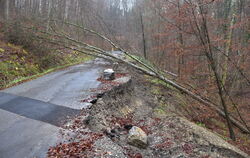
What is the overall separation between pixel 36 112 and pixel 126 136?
3.02m

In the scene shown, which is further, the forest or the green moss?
the green moss

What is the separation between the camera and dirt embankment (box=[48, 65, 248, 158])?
4410mm

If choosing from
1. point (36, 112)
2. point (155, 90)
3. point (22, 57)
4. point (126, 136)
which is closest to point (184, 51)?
point (155, 90)

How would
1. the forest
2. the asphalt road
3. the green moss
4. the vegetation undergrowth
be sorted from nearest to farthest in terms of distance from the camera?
the asphalt road < the forest < the vegetation undergrowth < the green moss

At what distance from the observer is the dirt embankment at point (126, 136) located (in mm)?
4410

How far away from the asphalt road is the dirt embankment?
0.49 m

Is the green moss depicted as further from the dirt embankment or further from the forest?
the dirt embankment

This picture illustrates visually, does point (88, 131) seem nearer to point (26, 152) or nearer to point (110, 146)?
point (110, 146)

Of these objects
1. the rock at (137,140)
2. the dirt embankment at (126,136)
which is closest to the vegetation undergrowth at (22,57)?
the dirt embankment at (126,136)

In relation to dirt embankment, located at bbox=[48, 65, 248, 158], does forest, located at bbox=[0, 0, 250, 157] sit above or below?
above

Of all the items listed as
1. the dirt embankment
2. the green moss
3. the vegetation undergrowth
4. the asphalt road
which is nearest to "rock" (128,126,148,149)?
the dirt embankment

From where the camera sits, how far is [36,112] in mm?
6066

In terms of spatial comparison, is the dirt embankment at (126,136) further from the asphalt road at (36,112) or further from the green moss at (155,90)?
the green moss at (155,90)

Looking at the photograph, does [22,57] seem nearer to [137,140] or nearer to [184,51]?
[184,51]
